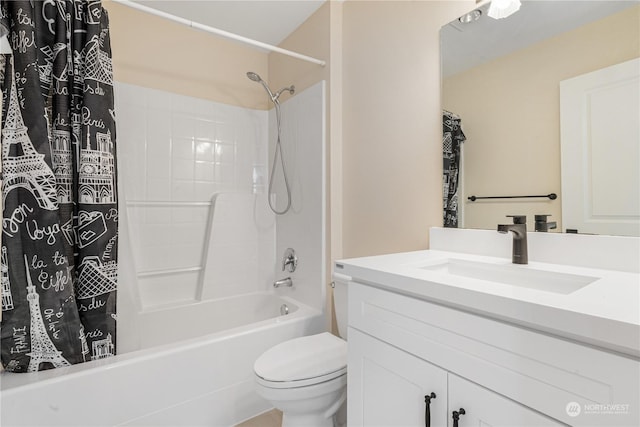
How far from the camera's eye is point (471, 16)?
130cm

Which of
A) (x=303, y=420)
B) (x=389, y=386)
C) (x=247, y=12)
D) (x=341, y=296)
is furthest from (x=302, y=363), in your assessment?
(x=247, y=12)

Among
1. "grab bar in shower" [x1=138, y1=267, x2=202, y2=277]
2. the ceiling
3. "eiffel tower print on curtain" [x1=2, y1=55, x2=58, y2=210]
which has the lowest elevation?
"grab bar in shower" [x1=138, y1=267, x2=202, y2=277]

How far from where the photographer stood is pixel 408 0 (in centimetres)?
155

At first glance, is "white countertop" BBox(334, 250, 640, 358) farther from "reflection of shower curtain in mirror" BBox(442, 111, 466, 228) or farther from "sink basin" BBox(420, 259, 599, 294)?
"reflection of shower curtain in mirror" BBox(442, 111, 466, 228)

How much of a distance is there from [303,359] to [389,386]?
0.55 metres

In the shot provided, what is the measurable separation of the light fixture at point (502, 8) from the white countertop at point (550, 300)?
940 mm

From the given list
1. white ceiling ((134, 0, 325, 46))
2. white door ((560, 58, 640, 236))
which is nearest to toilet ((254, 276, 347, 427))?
white door ((560, 58, 640, 236))

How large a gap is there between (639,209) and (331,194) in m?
1.32

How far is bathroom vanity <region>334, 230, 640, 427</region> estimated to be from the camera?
555 millimetres

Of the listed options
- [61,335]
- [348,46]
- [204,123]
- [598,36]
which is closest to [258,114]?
[204,123]

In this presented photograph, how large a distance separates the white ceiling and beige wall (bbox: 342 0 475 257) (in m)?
0.34

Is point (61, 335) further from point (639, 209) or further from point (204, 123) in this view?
point (639, 209)

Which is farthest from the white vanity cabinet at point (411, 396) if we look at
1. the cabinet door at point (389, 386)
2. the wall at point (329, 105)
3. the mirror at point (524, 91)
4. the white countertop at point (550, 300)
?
the wall at point (329, 105)

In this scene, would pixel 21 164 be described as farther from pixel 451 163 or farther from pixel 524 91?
pixel 524 91
